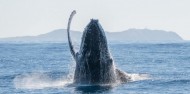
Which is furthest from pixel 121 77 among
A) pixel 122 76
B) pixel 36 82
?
pixel 36 82

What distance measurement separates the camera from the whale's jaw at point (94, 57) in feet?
75.3

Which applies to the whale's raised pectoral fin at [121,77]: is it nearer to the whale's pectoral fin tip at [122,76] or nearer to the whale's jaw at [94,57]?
the whale's pectoral fin tip at [122,76]

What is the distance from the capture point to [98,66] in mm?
22969

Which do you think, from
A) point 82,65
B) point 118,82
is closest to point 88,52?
point 82,65

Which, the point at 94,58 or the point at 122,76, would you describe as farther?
the point at 122,76

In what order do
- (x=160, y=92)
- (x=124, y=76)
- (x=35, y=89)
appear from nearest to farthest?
(x=160, y=92), (x=35, y=89), (x=124, y=76)

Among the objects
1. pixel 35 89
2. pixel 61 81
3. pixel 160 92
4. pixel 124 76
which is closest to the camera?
pixel 160 92

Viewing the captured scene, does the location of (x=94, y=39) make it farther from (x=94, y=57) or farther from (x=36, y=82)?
(x=36, y=82)

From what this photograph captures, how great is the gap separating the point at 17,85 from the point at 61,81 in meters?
2.55

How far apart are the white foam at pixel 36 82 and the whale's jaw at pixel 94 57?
1.85 metres

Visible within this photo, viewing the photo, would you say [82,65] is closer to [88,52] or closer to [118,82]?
[88,52]

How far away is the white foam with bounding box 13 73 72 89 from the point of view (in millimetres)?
25062

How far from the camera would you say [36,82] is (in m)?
27.6

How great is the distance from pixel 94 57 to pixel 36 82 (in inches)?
224
